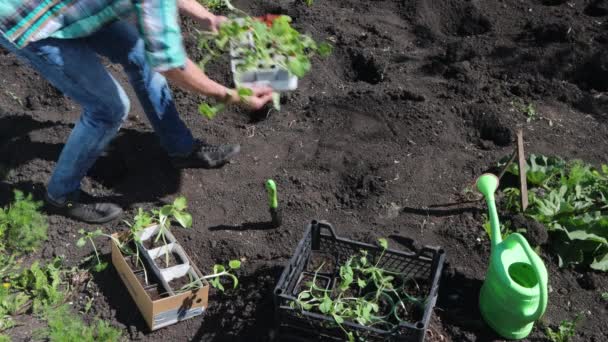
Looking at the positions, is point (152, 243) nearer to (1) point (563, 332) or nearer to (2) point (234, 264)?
(2) point (234, 264)

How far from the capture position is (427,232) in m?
3.59

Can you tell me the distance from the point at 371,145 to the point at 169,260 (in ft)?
4.68

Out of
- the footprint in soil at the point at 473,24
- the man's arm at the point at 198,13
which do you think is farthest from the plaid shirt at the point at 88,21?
the footprint in soil at the point at 473,24

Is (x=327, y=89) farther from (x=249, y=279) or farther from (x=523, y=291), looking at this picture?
(x=523, y=291)

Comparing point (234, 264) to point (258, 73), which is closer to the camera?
point (234, 264)

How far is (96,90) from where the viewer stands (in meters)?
3.23

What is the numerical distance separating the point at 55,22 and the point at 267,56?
994 mm

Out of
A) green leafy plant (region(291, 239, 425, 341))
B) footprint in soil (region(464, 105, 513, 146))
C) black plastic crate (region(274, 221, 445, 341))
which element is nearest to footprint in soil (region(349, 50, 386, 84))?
footprint in soil (region(464, 105, 513, 146))

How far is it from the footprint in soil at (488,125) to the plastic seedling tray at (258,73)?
45.8 inches

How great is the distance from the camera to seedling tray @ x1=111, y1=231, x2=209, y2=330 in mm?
3074

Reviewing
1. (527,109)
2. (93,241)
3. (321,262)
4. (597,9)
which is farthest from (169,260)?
(597,9)

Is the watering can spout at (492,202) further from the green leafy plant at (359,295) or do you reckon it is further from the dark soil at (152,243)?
the dark soil at (152,243)

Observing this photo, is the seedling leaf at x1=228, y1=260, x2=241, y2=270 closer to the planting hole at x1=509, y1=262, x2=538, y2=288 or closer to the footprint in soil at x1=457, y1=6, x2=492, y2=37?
the planting hole at x1=509, y1=262, x2=538, y2=288

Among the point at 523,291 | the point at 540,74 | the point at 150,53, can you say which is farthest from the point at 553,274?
the point at 150,53
